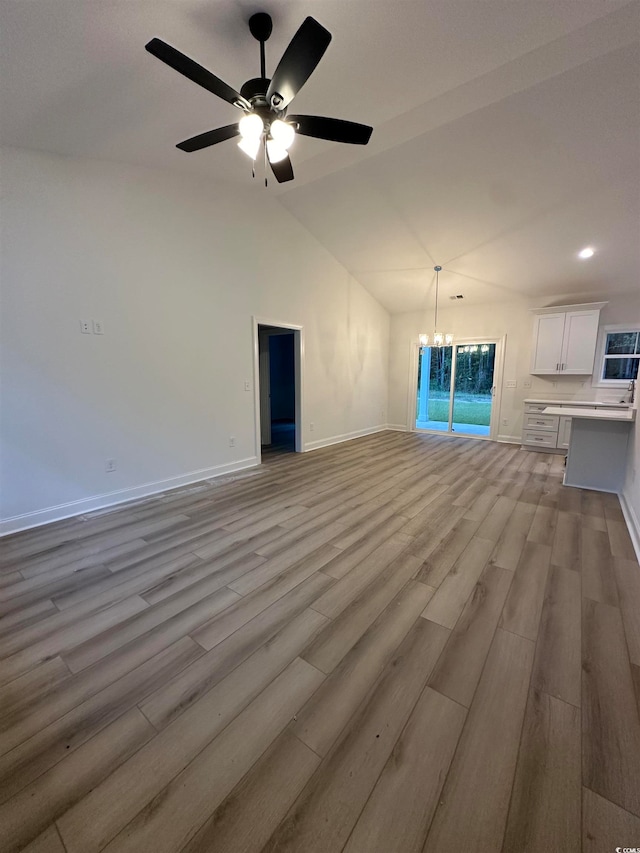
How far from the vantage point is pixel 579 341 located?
19.1 feet

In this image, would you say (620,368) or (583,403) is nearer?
(583,403)

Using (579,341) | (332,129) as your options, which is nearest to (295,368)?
(332,129)

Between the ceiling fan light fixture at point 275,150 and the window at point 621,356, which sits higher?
the ceiling fan light fixture at point 275,150

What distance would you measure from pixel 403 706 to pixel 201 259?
14.7ft

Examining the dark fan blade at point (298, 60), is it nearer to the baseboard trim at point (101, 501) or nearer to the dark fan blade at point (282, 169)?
the dark fan blade at point (282, 169)

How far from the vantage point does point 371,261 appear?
597 centimetres

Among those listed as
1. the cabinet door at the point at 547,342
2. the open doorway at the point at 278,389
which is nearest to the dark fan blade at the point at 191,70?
the open doorway at the point at 278,389

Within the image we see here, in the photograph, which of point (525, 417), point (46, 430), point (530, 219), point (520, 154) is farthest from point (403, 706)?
point (525, 417)

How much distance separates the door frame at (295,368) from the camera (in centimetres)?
479

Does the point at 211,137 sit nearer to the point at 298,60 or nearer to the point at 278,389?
the point at 298,60

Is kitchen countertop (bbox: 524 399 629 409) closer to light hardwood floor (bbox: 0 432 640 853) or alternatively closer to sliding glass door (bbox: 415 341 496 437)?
sliding glass door (bbox: 415 341 496 437)

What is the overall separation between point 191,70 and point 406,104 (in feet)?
6.71

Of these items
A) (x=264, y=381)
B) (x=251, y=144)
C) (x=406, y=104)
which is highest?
(x=406, y=104)

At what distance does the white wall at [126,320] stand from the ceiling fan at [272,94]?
5.06 feet
